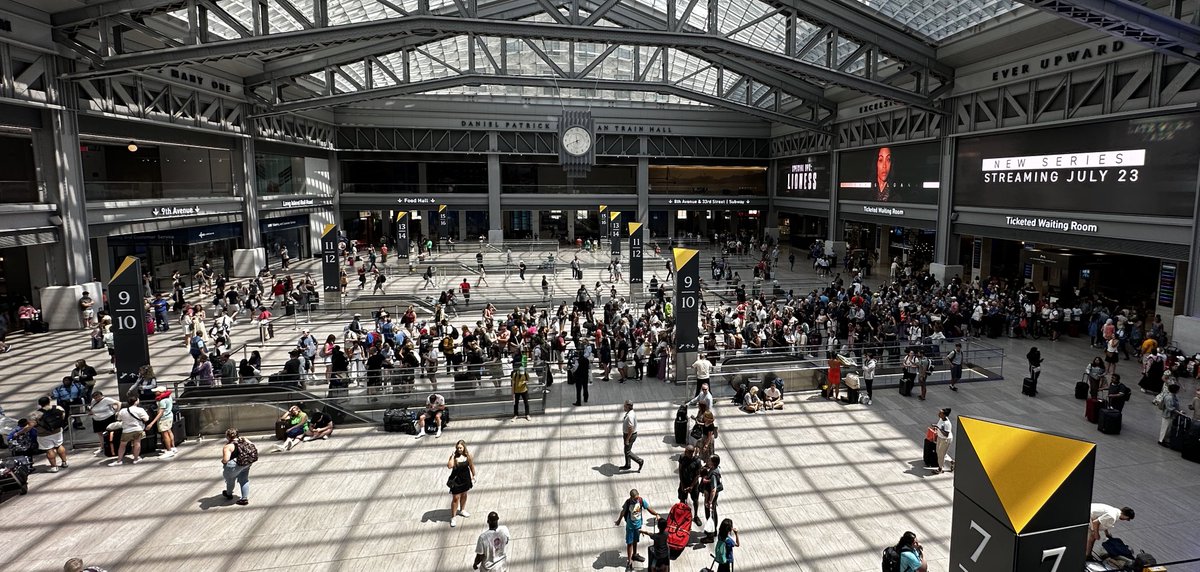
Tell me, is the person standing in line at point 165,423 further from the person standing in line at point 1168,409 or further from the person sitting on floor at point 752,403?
the person standing in line at point 1168,409

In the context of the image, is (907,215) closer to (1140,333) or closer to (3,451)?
(1140,333)

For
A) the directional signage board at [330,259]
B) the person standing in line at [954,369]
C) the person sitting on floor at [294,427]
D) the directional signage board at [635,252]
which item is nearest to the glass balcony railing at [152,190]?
the directional signage board at [330,259]

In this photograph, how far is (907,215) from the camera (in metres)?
31.7

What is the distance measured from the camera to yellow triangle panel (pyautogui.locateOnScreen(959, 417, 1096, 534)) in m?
4.48

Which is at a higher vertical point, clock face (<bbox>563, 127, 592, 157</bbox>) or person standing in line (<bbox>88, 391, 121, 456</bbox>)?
clock face (<bbox>563, 127, 592, 157</bbox>)

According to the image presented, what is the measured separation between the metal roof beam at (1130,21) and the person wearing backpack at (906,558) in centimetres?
1331

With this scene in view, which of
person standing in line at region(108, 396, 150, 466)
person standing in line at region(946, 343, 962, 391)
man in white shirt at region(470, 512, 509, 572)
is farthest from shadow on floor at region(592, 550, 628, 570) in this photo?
person standing in line at region(946, 343, 962, 391)

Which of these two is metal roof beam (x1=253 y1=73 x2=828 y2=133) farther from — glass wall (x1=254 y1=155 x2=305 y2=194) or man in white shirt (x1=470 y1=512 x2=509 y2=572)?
man in white shirt (x1=470 y1=512 x2=509 y2=572)

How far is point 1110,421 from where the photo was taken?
12836mm

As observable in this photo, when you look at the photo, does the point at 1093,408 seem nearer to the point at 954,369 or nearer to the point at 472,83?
the point at 954,369

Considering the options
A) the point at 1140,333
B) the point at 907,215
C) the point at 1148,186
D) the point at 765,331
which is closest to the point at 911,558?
the point at 765,331

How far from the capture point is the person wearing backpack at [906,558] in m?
7.09

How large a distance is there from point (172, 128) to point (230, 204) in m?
5.20

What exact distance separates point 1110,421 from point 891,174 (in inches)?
888
